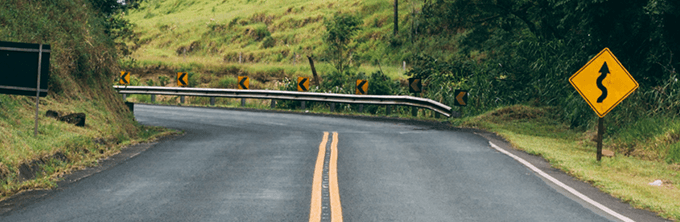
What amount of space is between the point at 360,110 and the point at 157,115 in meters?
8.06

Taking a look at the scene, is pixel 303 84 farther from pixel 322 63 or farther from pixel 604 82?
pixel 322 63

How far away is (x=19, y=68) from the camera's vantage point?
432 inches

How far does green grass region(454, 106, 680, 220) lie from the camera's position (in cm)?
902

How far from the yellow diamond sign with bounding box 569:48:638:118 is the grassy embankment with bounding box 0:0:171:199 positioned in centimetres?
896

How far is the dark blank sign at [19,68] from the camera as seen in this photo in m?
10.9

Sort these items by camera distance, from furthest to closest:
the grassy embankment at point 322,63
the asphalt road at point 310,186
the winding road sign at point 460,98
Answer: the winding road sign at point 460,98
the grassy embankment at point 322,63
the asphalt road at point 310,186

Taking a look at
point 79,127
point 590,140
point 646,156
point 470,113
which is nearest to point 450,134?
point 590,140

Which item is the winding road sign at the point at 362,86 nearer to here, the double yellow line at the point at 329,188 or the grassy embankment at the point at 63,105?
the grassy embankment at the point at 63,105

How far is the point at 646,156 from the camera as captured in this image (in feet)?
45.6

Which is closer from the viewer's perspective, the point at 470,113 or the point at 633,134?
the point at 633,134

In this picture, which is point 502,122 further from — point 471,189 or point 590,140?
point 471,189

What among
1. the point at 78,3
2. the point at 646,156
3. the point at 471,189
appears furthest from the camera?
the point at 78,3

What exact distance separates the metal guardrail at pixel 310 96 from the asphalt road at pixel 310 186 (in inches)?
360

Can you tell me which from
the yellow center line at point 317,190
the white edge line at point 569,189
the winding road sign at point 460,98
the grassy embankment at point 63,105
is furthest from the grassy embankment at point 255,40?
the white edge line at point 569,189
